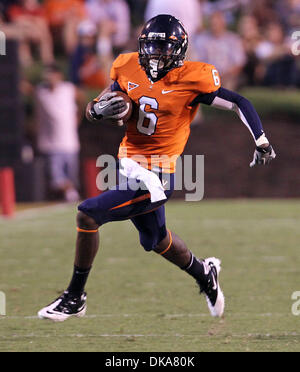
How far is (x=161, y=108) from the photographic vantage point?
4.80 metres

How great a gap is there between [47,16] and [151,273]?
726 cm

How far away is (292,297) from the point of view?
544 centimetres

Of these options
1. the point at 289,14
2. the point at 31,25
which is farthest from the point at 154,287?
the point at 289,14

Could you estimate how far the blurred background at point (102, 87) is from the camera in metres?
11.3

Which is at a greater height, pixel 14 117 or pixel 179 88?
→ pixel 179 88

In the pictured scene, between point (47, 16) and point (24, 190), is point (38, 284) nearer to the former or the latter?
point (24, 190)

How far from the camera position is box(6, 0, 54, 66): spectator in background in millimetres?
12547

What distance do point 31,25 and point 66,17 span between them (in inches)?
20.2

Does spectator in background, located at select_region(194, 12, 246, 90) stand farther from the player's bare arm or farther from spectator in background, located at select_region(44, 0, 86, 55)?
the player's bare arm

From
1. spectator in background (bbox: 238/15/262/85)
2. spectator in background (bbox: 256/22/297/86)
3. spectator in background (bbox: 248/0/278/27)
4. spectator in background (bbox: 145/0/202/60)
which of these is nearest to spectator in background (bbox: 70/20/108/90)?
spectator in background (bbox: 145/0/202/60)

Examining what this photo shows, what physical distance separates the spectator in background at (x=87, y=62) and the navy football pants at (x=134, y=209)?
7.65m

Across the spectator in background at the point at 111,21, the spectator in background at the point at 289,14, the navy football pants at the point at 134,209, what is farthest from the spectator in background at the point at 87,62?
the navy football pants at the point at 134,209

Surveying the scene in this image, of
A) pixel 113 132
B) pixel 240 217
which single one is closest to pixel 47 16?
pixel 113 132

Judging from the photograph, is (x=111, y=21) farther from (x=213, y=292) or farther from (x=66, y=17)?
(x=213, y=292)
